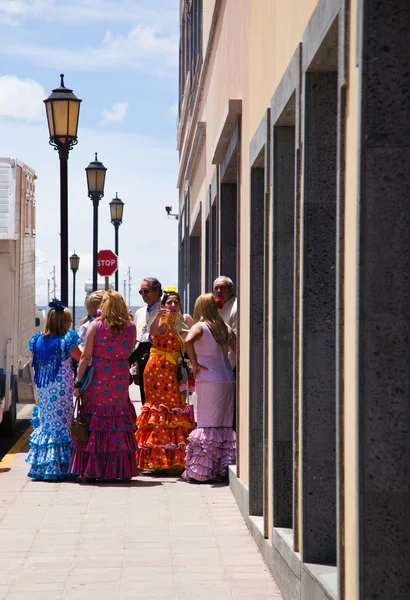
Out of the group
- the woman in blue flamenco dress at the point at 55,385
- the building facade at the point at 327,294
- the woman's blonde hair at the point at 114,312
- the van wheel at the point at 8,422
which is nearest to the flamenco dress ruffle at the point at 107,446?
the woman in blue flamenco dress at the point at 55,385

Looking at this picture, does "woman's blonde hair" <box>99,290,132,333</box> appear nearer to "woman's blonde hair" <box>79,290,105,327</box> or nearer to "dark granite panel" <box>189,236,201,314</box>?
"woman's blonde hair" <box>79,290,105,327</box>

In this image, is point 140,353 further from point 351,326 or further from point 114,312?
point 351,326

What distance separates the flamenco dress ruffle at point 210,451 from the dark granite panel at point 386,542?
706 cm

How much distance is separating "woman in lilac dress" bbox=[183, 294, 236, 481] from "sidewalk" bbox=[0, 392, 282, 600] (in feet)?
0.88

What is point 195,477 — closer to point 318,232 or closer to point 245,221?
point 245,221

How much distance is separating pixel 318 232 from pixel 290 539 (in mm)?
1853

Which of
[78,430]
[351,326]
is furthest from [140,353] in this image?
[351,326]

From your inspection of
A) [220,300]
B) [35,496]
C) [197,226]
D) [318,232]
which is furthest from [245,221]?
[197,226]

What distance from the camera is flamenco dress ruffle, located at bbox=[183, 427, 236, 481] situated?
11318 millimetres

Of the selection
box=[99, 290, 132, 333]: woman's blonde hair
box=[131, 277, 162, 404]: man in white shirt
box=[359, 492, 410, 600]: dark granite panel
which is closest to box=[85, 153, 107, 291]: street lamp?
box=[131, 277, 162, 404]: man in white shirt

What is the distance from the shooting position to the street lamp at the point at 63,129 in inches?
611

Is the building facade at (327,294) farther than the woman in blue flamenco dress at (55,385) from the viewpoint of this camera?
No

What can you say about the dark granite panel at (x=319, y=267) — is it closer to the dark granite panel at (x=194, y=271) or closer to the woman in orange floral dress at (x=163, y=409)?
the woman in orange floral dress at (x=163, y=409)

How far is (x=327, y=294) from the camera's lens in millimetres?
5766
